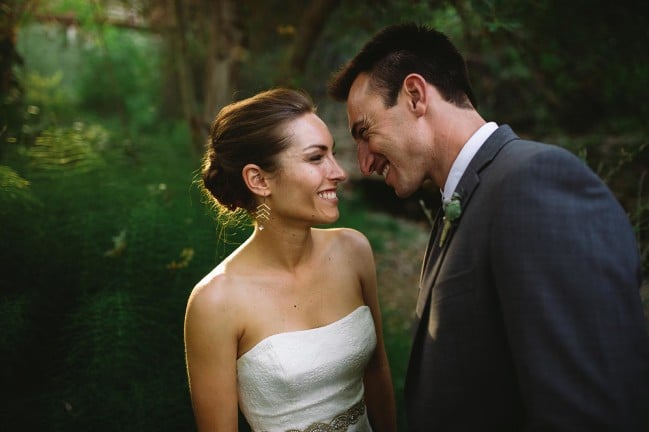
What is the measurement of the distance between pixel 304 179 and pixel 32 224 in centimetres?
210

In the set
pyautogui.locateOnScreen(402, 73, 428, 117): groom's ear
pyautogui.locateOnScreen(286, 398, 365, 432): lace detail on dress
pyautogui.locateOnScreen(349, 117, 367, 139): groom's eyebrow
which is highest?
pyautogui.locateOnScreen(402, 73, 428, 117): groom's ear

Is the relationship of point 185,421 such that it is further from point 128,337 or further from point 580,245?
point 580,245

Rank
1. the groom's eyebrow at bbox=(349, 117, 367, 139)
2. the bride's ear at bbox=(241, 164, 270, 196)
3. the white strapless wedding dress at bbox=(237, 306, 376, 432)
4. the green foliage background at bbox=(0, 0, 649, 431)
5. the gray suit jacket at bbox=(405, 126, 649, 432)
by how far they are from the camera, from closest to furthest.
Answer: the gray suit jacket at bbox=(405, 126, 649, 432), the groom's eyebrow at bbox=(349, 117, 367, 139), the white strapless wedding dress at bbox=(237, 306, 376, 432), the bride's ear at bbox=(241, 164, 270, 196), the green foliage background at bbox=(0, 0, 649, 431)

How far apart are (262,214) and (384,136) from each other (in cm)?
75

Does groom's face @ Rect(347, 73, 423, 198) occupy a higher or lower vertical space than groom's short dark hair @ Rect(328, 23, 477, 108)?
lower

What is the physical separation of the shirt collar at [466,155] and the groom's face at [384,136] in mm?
181

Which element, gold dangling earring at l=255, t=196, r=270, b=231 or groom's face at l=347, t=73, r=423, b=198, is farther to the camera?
gold dangling earring at l=255, t=196, r=270, b=231

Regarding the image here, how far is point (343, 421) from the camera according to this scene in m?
2.46

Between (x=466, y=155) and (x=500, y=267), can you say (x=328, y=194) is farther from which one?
(x=500, y=267)

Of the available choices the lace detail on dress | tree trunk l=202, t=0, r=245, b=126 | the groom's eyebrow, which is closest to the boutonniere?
the groom's eyebrow

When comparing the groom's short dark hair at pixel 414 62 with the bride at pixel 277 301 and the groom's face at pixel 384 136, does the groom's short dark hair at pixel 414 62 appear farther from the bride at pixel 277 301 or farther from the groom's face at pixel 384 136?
the bride at pixel 277 301

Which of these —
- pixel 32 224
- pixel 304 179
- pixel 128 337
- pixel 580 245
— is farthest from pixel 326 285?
pixel 32 224

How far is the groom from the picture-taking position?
1.40 meters

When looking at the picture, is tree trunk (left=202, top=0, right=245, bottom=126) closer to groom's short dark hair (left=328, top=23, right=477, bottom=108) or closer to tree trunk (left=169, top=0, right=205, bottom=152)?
tree trunk (left=169, top=0, right=205, bottom=152)
